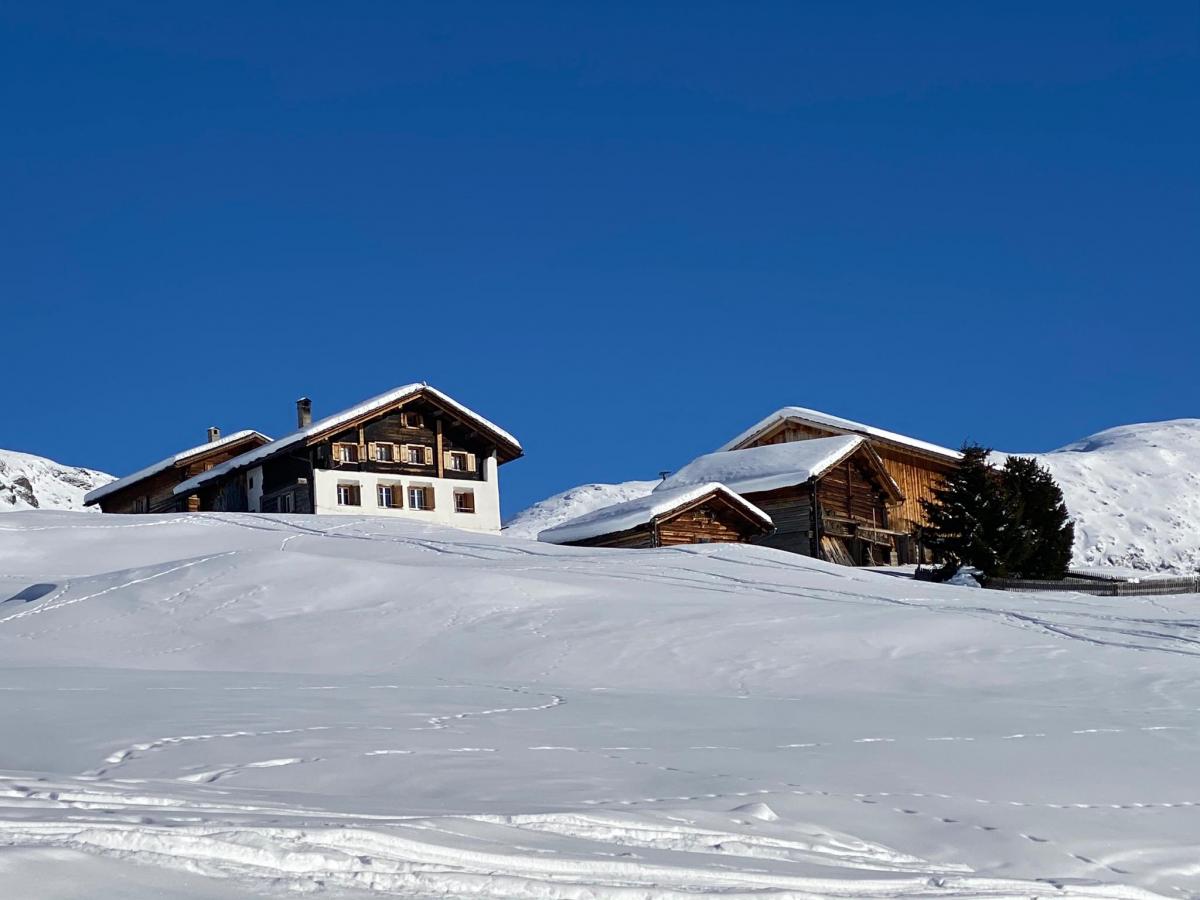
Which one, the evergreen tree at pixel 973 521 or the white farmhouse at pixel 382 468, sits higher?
the white farmhouse at pixel 382 468

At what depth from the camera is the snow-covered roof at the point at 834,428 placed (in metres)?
48.3

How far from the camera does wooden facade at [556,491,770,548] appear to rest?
36094 mm

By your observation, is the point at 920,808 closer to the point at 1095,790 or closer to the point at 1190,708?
the point at 1095,790

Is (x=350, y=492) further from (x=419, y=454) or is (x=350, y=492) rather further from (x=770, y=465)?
(x=770, y=465)

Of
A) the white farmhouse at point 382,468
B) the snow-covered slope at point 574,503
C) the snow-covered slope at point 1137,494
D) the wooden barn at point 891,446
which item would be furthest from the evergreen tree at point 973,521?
the snow-covered slope at point 574,503

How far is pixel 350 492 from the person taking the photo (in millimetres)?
42906

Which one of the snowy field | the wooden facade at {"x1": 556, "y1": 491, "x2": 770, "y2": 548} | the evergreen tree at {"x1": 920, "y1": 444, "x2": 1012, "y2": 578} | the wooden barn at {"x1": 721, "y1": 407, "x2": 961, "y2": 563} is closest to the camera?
the snowy field

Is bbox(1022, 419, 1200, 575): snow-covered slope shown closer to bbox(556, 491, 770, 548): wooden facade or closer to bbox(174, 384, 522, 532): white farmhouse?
bbox(556, 491, 770, 548): wooden facade

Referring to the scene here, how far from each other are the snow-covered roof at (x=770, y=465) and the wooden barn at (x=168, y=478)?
14.6 m

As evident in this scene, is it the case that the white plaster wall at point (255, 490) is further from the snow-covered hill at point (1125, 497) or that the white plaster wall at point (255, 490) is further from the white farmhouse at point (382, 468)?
the snow-covered hill at point (1125, 497)

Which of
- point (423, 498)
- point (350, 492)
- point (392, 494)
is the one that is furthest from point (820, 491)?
point (350, 492)


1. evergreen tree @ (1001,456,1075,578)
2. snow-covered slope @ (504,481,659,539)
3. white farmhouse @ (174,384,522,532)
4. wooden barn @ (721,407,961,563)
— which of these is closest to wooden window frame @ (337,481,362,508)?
white farmhouse @ (174,384,522,532)

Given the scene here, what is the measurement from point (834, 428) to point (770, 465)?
720 centimetres

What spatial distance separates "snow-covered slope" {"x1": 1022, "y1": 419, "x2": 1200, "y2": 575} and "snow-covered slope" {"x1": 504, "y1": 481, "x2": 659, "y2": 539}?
2532cm
